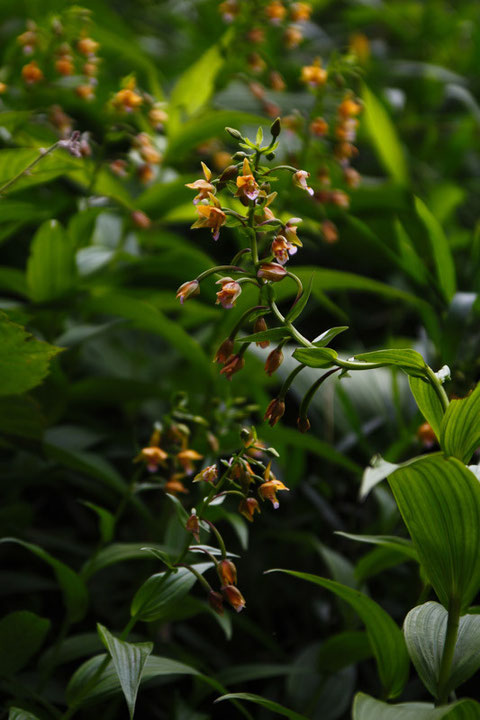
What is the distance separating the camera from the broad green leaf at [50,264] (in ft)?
3.61

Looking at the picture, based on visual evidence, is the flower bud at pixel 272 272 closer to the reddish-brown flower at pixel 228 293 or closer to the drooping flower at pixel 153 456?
the reddish-brown flower at pixel 228 293

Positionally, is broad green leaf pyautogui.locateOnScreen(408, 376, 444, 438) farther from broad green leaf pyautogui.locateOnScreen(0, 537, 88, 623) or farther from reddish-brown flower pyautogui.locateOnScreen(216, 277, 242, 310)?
broad green leaf pyautogui.locateOnScreen(0, 537, 88, 623)

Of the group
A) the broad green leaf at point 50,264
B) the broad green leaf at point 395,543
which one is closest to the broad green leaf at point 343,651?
the broad green leaf at point 395,543

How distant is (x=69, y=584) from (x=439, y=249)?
2.62 feet

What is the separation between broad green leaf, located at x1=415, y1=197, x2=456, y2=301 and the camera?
1.19m

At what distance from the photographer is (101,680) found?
834 millimetres

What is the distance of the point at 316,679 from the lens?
1.12 metres

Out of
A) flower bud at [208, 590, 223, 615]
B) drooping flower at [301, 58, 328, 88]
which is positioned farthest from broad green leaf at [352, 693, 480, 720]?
drooping flower at [301, 58, 328, 88]

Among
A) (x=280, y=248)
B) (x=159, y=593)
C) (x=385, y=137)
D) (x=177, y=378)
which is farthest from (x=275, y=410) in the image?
(x=385, y=137)

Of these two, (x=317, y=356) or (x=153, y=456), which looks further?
(x=153, y=456)

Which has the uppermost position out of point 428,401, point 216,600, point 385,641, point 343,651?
point 428,401

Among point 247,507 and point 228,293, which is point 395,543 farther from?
point 228,293

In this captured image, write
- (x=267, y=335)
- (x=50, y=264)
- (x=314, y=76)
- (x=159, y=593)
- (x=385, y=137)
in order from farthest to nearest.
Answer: (x=385, y=137) < (x=314, y=76) < (x=50, y=264) < (x=159, y=593) < (x=267, y=335)

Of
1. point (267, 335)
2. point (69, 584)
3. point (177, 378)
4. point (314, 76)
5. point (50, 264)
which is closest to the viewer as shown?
point (267, 335)
